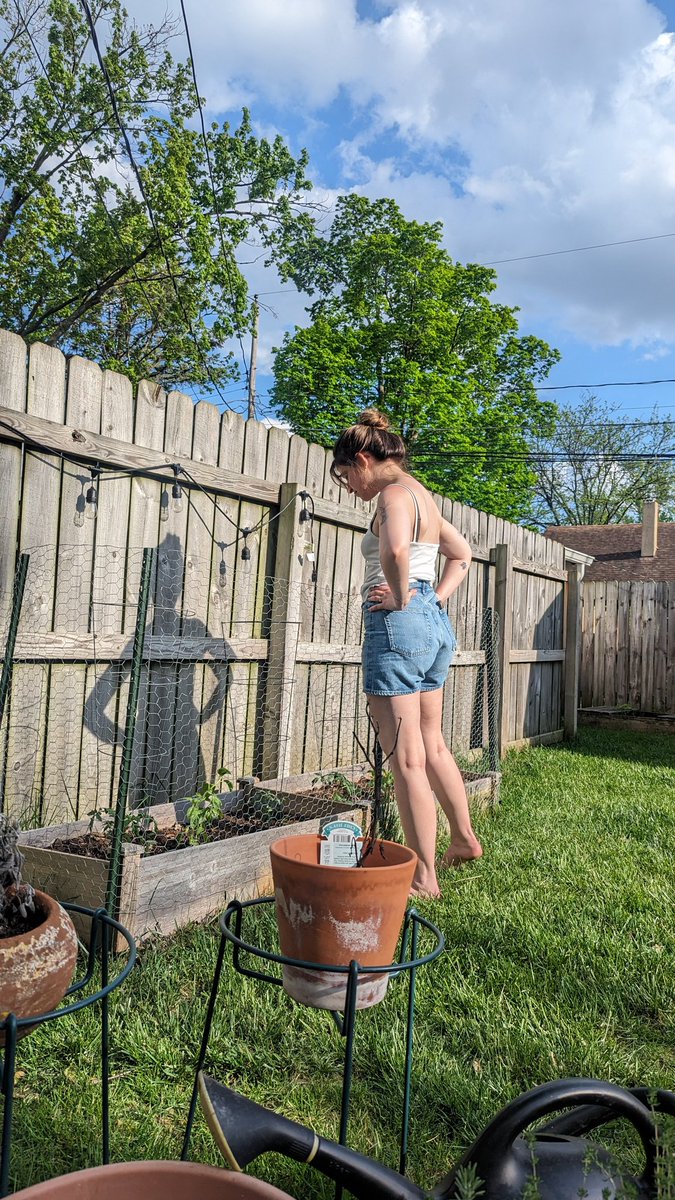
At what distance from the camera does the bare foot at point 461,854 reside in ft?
11.2

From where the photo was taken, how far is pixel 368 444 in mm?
2945

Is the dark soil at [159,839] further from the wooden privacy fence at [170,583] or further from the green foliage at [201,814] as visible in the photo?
the wooden privacy fence at [170,583]

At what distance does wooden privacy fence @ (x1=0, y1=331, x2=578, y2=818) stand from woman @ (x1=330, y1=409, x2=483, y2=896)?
3.11 ft

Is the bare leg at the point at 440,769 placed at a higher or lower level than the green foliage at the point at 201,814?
higher

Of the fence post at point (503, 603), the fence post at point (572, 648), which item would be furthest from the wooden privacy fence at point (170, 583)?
the fence post at point (572, 648)

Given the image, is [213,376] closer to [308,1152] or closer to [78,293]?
[78,293]

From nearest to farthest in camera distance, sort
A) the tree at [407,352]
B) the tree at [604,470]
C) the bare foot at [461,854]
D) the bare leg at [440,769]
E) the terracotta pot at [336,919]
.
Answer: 1. the terracotta pot at [336,919]
2. the bare leg at [440,769]
3. the bare foot at [461,854]
4. the tree at [407,352]
5. the tree at [604,470]

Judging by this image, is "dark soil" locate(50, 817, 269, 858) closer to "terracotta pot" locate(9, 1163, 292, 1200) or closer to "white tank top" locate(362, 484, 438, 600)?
"white tank top" locate(362, 484, 438, 600)

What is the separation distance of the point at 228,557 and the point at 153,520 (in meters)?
0.51

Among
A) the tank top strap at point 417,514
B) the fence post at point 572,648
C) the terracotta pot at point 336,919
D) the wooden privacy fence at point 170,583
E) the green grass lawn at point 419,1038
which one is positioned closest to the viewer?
the terracotta pot at point 336,919

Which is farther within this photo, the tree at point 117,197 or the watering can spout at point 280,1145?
the tree at point 117,197

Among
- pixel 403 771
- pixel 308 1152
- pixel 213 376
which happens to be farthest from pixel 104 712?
pixel 213 376

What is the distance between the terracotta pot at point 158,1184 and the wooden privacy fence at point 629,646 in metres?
10.3

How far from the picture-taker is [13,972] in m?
1.06
